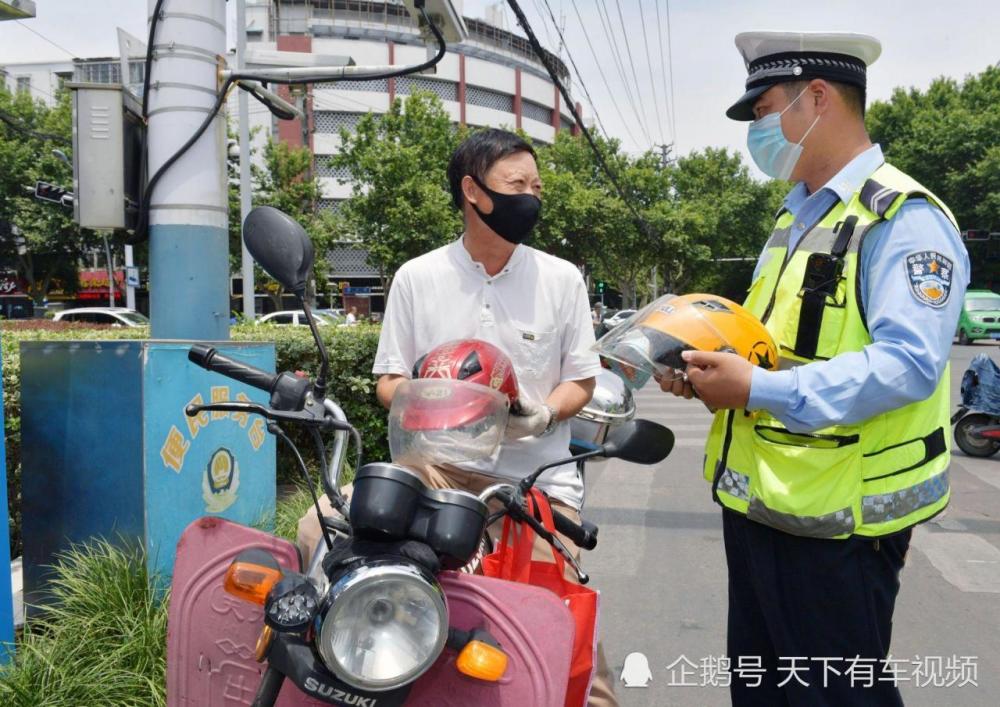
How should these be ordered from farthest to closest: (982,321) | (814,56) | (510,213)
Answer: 1. (982,321)
2. (510,213)
3. (814,56)

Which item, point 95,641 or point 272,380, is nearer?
point 272,380

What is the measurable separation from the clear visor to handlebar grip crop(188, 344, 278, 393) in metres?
0.26

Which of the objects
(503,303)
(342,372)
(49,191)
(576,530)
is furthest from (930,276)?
(49,191)

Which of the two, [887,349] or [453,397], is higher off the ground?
[887,349]

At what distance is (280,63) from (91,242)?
29.3 m

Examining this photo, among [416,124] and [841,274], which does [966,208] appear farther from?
[841,274]

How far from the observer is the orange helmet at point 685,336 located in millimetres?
1745

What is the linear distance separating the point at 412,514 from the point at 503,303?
49.8 inches

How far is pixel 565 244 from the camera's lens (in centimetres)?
3531

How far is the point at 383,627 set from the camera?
1.27 meters

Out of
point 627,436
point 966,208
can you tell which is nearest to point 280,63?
point 627,436

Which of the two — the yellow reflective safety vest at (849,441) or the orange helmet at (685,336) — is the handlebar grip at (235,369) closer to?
the orange helmet at (685,336)

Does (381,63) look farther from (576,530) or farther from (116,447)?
(576,530)

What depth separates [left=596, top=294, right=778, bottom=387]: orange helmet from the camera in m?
1.75
